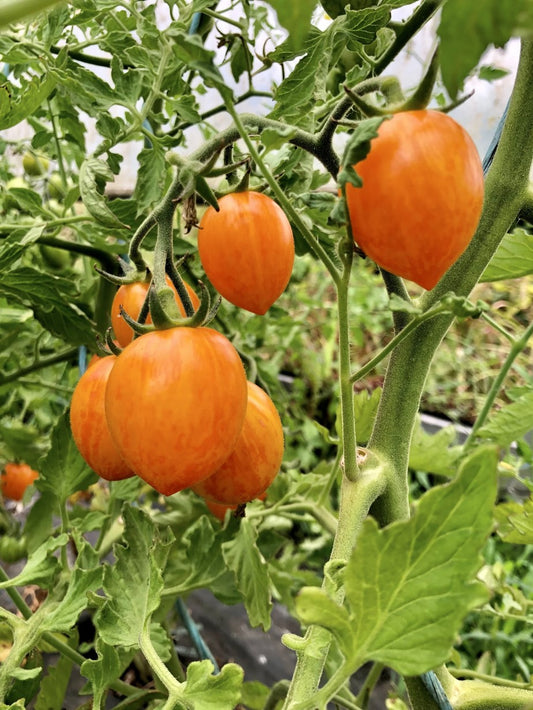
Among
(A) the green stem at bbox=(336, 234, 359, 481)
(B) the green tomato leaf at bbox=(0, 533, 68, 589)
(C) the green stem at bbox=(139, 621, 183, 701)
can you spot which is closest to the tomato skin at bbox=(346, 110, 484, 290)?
(A) the green stem at bbox=(336, 234, 359, 481)

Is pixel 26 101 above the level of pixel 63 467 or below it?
above

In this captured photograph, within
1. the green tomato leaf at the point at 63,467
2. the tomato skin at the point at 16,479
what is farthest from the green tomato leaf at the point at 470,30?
the tomato skin at the point at 16,479

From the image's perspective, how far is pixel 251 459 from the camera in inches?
15.3

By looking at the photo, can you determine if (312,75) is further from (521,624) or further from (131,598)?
(521,624)

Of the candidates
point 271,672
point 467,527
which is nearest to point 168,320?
point 467,527

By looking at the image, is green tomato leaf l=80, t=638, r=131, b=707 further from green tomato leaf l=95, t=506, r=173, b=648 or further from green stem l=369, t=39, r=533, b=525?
green stem l=369, t=39, r=533, b=525

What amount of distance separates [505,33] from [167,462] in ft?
0.79

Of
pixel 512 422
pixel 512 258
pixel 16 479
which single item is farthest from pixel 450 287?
pixel 16 479

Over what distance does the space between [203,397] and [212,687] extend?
151 millimetres

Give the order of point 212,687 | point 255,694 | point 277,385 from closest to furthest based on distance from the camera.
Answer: point 212,687
point 255,694
point 277,385

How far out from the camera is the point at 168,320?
341 millimetres

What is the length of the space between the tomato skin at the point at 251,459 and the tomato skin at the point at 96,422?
7 cm

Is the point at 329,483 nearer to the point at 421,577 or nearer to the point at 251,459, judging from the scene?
the point at 251,459

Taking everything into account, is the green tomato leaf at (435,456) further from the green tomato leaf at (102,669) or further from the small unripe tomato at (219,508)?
the green tomato leaf at (102,669)
